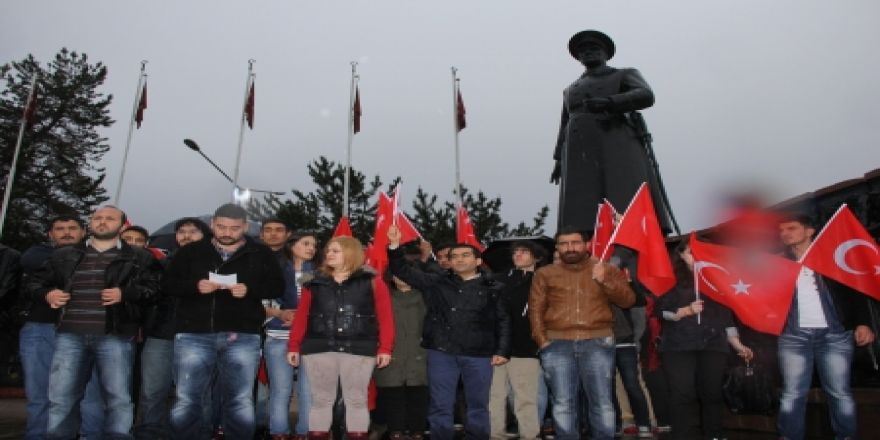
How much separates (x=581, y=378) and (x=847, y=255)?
221cm

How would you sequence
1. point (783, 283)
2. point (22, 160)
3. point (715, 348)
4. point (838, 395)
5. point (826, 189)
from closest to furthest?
1. point (838, 395)
2. point (783, 283)
3. point (715, 348)
4. point (826, 189)
5. point (22, 160)

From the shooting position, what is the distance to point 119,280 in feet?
17.5

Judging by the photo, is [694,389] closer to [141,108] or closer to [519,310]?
A: [519,310]

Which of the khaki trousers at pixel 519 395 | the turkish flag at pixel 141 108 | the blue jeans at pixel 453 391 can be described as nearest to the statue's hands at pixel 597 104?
the khaki trousers at pixel 519 395

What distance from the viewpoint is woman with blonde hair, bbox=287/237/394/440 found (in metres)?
5.27

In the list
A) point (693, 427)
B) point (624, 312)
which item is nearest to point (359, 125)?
point (624, 312)

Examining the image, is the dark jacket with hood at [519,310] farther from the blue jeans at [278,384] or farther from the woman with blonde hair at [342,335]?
the blue jeans at [278,384]

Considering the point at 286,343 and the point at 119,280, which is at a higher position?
the point at 119,280

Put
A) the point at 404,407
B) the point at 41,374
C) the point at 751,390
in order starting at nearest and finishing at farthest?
1. the point at 41,374
2. the point at 751,390
3. the point at 404,407

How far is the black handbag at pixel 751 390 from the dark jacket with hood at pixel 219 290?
4.15 metres

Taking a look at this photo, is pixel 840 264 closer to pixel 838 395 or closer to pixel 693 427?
pixel 838 395

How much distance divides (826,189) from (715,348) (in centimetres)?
183

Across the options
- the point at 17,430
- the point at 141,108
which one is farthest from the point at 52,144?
the point at 17,430

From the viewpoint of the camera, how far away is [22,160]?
30.1m
